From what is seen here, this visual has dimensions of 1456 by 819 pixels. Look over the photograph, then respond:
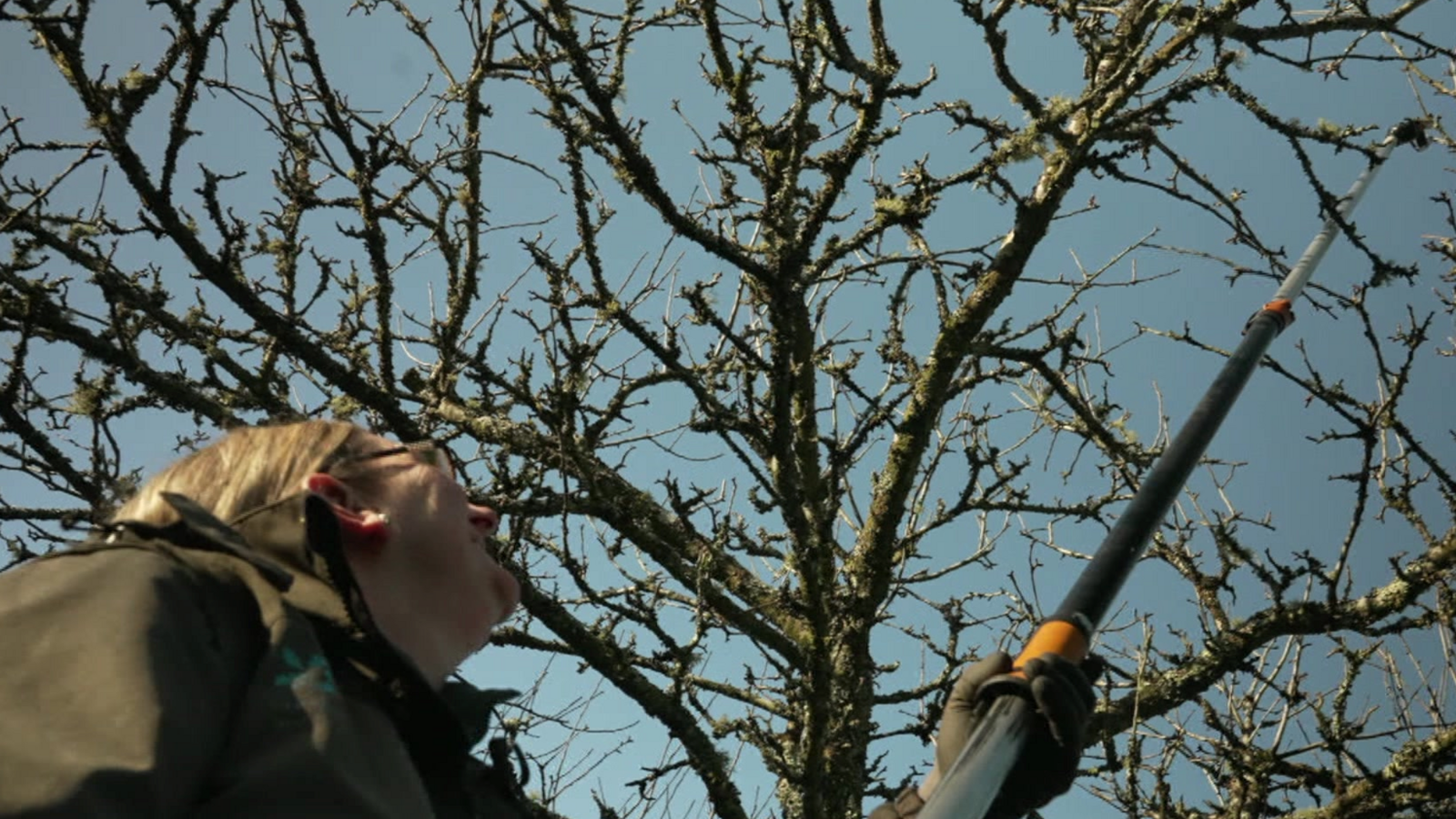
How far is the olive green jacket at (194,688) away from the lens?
1324 millimetres

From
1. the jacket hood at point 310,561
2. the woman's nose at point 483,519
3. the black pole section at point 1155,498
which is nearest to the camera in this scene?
the jacket hood at point 310,561

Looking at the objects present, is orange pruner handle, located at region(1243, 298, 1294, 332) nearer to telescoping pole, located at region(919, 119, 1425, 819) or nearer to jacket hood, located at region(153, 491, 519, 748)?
telescoping pole, located at region(919, 119, 1425, 819)

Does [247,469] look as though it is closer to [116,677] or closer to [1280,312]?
[116,677]

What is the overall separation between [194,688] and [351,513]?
72 centimetres

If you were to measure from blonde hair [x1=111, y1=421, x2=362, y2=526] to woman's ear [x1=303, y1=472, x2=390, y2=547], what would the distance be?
3 centimetres

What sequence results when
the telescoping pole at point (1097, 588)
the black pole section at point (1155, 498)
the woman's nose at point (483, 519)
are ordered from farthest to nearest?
the woman's nose at point (483, 519) < the black pole section at point (1155, 498) < the telescoping pole at point (1097, 588)

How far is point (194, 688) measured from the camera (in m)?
1.44

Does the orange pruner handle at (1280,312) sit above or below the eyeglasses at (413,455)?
above

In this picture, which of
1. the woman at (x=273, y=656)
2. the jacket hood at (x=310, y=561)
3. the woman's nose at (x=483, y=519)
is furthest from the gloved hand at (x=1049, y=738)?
the woman's nose at (x=483, y=519)

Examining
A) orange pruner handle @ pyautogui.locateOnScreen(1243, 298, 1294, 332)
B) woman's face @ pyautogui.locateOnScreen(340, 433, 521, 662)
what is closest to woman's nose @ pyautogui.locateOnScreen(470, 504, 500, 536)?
woman's face @ pyautogui.locateOnScreen(340, 433, 521, 662)

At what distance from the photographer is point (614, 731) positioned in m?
5.85

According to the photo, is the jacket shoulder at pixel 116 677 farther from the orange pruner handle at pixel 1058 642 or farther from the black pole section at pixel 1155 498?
the black pole section at pixel 1155 498

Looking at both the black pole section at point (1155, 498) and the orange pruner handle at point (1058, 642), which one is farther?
the black pole section at point (1155, 498)

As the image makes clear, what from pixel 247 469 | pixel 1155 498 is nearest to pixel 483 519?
pixel 247 469
